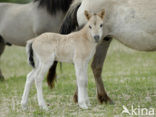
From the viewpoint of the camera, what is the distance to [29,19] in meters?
8.57

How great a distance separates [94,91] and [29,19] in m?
2.41

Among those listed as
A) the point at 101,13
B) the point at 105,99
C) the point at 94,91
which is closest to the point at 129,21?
the point at 101,13

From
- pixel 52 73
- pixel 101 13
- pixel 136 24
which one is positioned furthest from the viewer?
pixel 52 73

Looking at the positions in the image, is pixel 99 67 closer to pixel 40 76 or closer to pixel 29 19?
pixel 40 76

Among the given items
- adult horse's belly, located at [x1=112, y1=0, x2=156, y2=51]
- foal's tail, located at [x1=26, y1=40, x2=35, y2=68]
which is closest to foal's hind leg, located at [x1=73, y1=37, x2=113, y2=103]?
adult horse's belly, located at [x1=112, y1=0, x2=156, y2=51]

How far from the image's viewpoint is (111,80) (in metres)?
8.97

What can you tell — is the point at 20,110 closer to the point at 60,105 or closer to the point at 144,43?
the point at 60,105

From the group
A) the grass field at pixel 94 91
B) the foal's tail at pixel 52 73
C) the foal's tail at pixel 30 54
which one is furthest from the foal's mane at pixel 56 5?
the foal's tail at pixel 30 54

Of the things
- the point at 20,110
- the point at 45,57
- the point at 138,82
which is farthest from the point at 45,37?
the point at 138,82

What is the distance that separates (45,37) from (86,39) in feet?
2.04

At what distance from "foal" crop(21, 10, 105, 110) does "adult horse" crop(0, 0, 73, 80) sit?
2895 mm

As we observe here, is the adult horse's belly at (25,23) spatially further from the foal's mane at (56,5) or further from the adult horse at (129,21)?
the adult horse at (129,21)

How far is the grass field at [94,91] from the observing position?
5.44m

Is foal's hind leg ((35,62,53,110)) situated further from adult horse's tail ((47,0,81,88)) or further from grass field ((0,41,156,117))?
adult horse's tail ((47,0,81,88))
